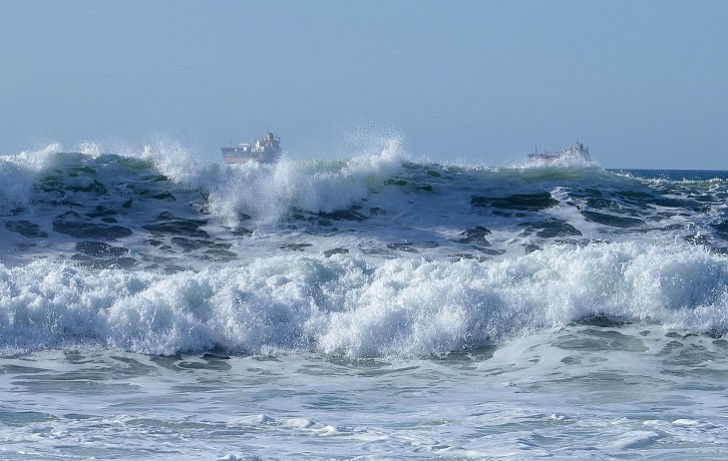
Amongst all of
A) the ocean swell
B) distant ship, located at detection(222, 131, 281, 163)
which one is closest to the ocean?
the ocean swell

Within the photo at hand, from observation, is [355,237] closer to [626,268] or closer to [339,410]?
[626,268]

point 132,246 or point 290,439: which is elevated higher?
point 132,246

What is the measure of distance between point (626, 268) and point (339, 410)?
563 centimetres

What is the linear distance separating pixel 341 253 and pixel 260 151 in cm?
3627

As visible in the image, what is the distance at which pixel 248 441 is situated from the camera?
23.3ft

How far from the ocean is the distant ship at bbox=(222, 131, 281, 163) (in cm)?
3015

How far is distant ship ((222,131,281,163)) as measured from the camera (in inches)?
2018

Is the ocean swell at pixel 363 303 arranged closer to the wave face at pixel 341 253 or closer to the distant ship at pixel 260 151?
Result: the wave face at pixel 341 253

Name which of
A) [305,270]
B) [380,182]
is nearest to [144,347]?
[305,270]

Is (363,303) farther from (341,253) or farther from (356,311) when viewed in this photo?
(341,253)

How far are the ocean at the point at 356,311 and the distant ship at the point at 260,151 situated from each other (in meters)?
30.1

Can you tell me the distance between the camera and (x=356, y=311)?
12047 mm

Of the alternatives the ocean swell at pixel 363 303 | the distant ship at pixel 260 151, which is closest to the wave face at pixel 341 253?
the ocean swell at pixel 363 303

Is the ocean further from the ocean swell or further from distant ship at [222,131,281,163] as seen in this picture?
distant ship at [222,131,281,163]
